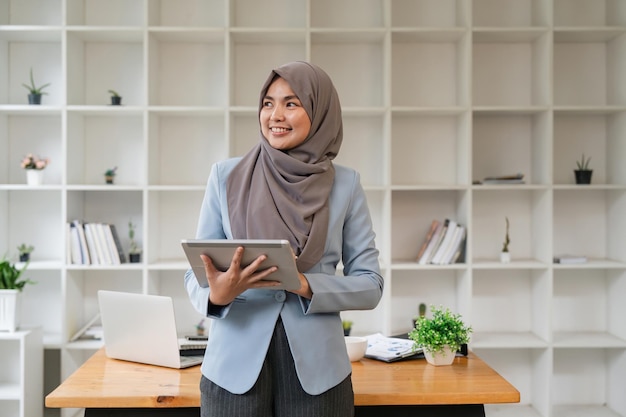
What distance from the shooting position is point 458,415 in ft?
6.74

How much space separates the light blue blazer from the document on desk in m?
0.70

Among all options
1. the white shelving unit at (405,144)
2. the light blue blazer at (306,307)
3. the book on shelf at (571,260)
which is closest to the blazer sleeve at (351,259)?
the light blue blazer at (306,307)

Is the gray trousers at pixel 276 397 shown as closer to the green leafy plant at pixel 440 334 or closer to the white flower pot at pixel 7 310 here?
the green leafy plant at pixel 440 334

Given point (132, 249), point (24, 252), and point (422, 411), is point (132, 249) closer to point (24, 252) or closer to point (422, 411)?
point (24, 252)

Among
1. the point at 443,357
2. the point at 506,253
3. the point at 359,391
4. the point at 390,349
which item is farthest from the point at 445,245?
the point at 359,391

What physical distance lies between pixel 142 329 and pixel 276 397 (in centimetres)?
83

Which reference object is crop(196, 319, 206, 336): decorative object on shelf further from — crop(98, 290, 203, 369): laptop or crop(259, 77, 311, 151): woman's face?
crop(259, 77, 311, 151): woman's face

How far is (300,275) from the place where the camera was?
1.63 metres

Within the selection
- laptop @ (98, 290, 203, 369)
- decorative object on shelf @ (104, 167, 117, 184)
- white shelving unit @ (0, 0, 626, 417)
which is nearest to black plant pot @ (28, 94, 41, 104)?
white shelving unit @ (0, 0, 626, 417)

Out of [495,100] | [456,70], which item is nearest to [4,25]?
[456,70]

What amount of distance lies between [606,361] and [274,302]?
316 centimetres

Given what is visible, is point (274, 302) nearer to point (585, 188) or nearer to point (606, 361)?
point (585, 188)

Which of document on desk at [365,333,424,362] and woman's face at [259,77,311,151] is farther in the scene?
document on desk at [365,333,424,362]

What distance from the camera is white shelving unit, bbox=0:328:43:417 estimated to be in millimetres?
3428
